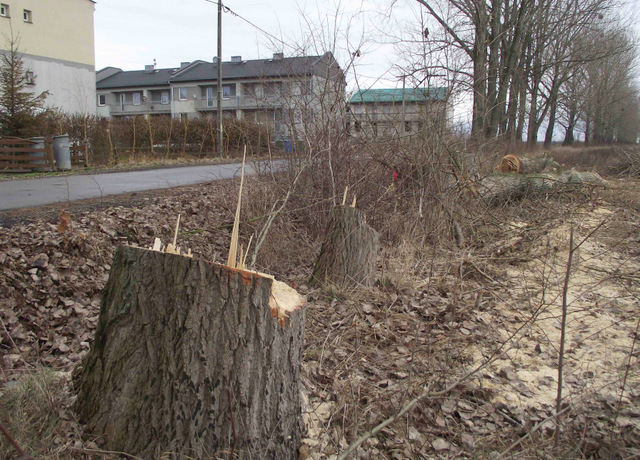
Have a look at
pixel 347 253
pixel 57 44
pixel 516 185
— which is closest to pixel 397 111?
pixel 516 185

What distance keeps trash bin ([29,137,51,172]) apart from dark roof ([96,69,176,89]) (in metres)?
40.2

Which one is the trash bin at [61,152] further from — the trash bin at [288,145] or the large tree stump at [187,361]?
the large tree stump at [187,361]

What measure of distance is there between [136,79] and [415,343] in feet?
191

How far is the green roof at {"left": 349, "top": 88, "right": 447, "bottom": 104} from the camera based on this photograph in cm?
726

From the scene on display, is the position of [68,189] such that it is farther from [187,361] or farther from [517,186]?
[517,186]

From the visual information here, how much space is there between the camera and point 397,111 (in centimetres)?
751

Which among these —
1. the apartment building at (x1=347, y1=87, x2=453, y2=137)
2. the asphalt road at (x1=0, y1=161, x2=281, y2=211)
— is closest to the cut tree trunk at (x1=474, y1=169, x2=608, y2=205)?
the apartment building at (x1=347, y1=87, x2=453, y2=137)

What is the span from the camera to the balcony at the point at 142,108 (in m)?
51.8

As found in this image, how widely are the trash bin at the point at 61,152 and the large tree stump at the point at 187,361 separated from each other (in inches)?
567

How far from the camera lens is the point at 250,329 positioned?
6.97 ft

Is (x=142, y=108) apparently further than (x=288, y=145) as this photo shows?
Yes

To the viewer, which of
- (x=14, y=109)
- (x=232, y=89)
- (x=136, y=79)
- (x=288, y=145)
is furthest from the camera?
(x=136, y=79)

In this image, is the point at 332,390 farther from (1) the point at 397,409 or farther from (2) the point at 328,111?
(2) the point at 328,111

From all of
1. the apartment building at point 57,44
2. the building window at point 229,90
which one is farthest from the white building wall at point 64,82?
the building window at point 229,90
